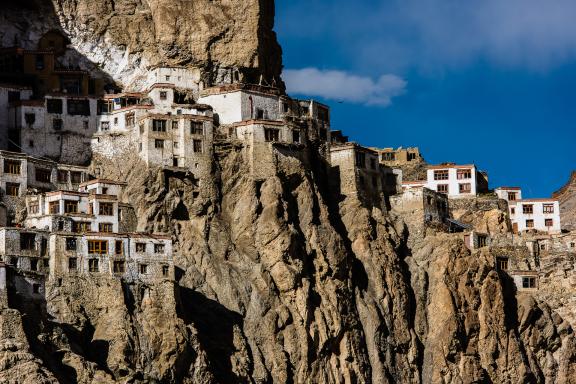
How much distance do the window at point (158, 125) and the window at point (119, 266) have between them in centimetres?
1663

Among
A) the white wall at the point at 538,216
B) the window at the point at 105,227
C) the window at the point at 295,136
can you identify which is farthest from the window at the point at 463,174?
the window at the point at 105,227

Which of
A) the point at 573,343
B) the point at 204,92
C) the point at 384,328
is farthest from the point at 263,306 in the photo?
the point at 573,343

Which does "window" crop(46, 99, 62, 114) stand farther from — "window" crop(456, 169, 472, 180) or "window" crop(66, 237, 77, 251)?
"window" crop(456, 169, 472, 180)

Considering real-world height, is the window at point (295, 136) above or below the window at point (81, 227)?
above

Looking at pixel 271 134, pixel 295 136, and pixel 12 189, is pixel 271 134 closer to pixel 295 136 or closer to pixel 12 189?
pixel 295 136

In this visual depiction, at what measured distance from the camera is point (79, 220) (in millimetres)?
119188

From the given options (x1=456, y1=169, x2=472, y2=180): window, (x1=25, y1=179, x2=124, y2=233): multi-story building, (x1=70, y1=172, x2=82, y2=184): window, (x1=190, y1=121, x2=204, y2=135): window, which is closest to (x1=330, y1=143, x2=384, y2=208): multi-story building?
(x1=190, y1=121, x2=204, y2=135): window

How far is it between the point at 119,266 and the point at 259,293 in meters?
13.3

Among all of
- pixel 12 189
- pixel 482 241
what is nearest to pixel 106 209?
pixel 12 189

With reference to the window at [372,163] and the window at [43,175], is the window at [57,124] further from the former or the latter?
the window at [372,163]

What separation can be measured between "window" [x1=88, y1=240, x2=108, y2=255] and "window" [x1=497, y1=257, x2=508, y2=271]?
42650 millimetres

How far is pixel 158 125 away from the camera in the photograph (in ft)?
426

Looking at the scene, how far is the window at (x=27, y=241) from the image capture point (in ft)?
374

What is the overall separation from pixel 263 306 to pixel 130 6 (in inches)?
1364
